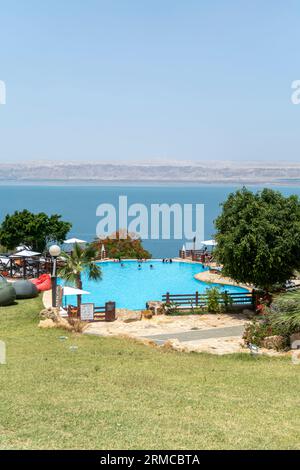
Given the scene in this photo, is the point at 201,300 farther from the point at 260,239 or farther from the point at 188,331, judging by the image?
the point at 188,331

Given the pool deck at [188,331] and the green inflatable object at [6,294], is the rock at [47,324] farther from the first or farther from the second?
the green inflatable object at [6,294]

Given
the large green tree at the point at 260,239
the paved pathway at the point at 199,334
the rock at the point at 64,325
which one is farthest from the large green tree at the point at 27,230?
the paved pathway at the point at 199,334

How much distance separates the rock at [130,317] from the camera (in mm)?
22406

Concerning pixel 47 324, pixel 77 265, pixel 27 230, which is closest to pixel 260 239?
pixel 77 265

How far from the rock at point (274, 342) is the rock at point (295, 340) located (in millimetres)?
339

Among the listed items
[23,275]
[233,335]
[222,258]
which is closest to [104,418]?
[233,335]

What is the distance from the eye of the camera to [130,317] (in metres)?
22.5

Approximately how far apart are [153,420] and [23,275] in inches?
972

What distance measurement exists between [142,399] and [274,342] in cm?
836

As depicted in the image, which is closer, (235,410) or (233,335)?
(235,410)

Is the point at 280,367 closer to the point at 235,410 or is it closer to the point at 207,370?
the point at 207,370

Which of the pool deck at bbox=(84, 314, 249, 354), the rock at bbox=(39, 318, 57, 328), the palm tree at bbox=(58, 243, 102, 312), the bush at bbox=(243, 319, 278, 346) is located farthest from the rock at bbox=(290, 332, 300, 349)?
the palm tree at bbox=(58, 243, 102, 312)
